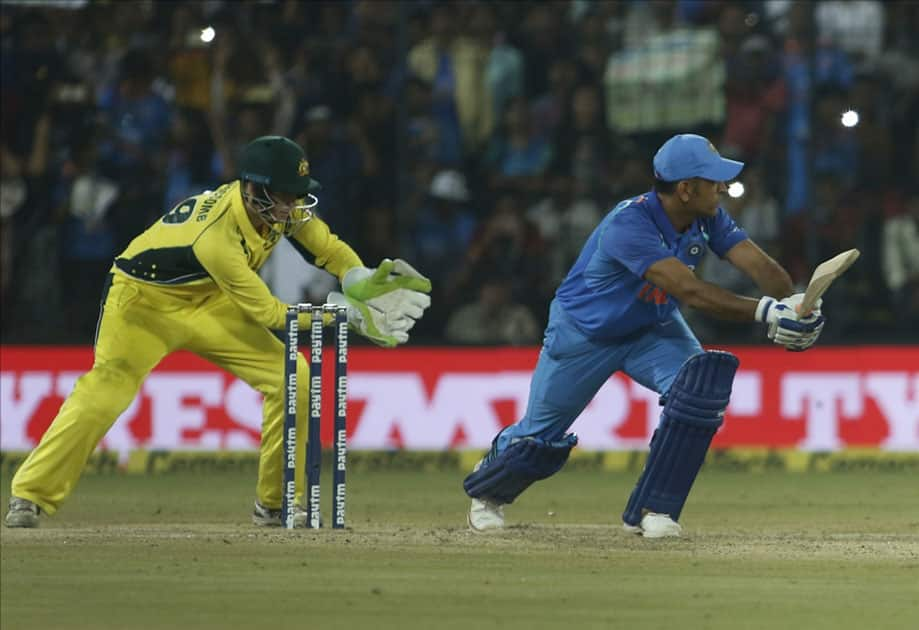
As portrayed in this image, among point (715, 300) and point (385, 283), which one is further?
point (385, 283)

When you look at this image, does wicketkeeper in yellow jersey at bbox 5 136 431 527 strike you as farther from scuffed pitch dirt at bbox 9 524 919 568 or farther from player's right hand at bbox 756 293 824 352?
player's right hand at bbox 756 293 824 352

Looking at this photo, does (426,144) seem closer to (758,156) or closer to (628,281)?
(758,156)

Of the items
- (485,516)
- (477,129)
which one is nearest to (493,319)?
(477,129)

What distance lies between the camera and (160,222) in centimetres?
852

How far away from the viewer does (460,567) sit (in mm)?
7453

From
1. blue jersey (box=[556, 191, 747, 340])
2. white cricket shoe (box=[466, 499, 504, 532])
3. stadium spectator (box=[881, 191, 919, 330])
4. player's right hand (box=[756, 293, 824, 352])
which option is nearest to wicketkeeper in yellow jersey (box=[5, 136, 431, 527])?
blue jersey (box=[556, 191, 747, 340])

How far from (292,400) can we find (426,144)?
5.01 meters

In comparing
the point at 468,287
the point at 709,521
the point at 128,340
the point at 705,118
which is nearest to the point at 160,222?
the point at 128,340

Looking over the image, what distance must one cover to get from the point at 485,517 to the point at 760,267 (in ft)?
5.64

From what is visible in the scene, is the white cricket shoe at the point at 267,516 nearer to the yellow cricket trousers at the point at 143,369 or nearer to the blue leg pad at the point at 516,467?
the yellow cricket trousers at the point at 143,369

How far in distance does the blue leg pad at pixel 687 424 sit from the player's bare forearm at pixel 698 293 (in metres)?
0.23

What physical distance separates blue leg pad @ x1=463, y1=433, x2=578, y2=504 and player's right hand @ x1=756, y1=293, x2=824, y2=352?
47.9 inches

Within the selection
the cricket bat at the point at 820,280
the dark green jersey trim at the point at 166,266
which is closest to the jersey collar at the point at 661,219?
the cricket bat at the point at 820,280

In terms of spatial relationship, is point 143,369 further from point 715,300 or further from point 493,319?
point 493,319
